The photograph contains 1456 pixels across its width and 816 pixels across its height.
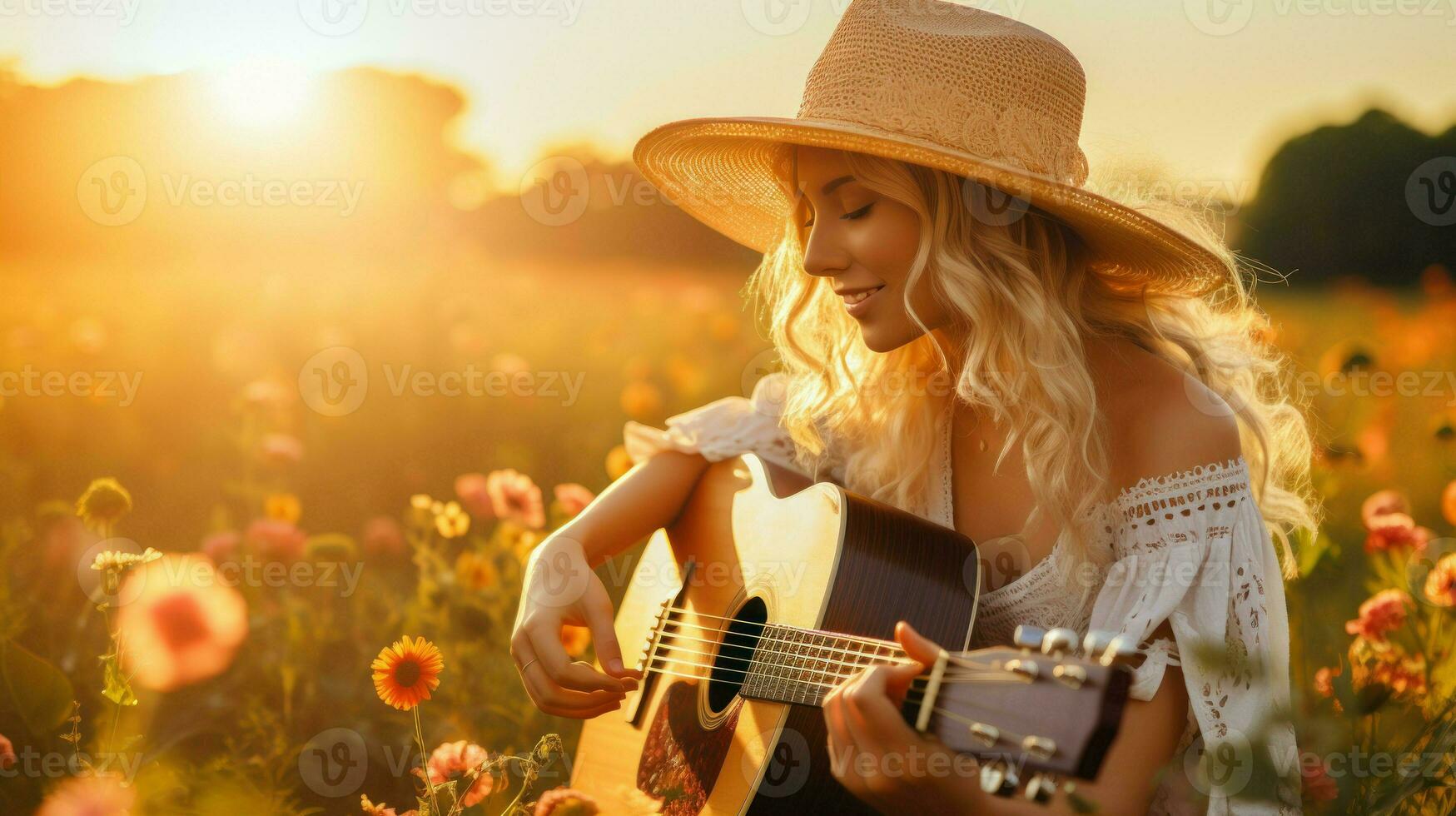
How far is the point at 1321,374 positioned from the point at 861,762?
2.69 metres

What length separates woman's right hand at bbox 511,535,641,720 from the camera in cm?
219

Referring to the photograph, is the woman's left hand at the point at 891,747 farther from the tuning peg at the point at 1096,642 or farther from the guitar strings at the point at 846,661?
the tuning peg at the point at 1096,642

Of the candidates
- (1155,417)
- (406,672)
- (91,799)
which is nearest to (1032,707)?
(1155,417)

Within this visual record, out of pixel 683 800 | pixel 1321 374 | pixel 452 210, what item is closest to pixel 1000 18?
pixel 683 800

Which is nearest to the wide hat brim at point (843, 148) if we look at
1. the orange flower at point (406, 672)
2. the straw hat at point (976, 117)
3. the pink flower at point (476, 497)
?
the straw hat at point (976, 117)

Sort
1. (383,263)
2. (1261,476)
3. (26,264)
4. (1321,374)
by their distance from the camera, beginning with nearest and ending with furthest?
(1261,476), (1321,374), (26,264), (383,263)

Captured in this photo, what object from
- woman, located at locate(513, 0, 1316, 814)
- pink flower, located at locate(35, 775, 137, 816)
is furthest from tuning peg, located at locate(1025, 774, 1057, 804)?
pink flower, located at locate(35, 775, 137, 816)

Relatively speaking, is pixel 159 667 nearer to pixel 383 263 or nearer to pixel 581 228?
pixel 383 263

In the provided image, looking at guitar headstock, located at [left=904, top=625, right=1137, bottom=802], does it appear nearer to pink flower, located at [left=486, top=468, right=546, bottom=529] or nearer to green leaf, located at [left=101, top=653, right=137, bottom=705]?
green leaf, located at [left=101, top=653, right=137, bottom=705]

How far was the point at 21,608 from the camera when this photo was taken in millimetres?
2799

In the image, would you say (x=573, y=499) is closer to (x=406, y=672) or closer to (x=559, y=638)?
(x=559, y=638)

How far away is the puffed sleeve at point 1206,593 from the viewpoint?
5.83 ft

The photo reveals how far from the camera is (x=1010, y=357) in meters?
2.09

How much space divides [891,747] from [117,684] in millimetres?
1575
